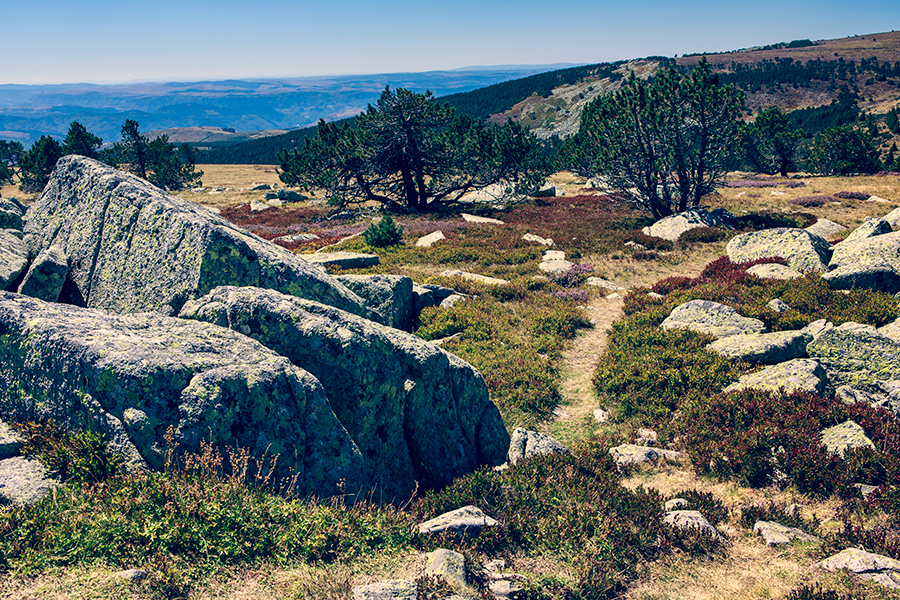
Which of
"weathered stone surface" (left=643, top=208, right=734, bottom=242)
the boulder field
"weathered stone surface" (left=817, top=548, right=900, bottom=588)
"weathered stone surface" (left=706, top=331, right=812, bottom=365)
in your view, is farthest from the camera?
"weathered stone surface" (left=643, top=208, right=734, bottom=242)

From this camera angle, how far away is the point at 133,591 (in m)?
3.74

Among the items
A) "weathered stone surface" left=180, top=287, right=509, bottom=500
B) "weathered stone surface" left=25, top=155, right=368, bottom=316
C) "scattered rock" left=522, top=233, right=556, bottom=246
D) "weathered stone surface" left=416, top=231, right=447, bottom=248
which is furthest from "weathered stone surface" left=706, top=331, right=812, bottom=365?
"weathered stone surface" left=416, top=231, right=447, bottom=248

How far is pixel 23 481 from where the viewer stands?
4.72 m

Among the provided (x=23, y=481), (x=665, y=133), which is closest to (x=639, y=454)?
(x=23, y=481)

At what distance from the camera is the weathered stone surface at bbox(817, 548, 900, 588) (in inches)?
183

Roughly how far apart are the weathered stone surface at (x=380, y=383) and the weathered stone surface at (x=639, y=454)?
2135mm

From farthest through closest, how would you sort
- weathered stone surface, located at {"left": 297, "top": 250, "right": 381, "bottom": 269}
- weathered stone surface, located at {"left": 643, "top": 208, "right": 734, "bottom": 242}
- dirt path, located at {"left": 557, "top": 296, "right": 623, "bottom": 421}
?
weathered stone surface, located at {"left": 643, "top": 208, "right": 734, "bottom": 242}
weathered stone surface, located at {"left": 297, "top": 250, "right": 381, "bottom": 269}
dirt path, located at {"left": 557, "top": 296, "right": 623, "bottom": 421}

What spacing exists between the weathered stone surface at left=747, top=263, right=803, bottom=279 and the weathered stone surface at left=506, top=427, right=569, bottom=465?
39.8 ft

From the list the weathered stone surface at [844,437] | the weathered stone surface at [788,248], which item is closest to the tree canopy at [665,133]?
the weathered stone surface at [788,248]

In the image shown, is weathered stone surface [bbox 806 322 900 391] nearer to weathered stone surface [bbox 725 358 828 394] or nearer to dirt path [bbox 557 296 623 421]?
weathered stone surface [bbox 725 358 828 394]

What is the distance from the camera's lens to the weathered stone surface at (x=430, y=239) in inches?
959

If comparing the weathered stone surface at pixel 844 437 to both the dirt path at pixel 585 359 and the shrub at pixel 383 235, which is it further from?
the shrub at pixel 383 235

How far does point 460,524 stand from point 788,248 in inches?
693

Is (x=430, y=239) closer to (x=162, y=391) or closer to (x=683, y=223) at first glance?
(x=683, y=223)
